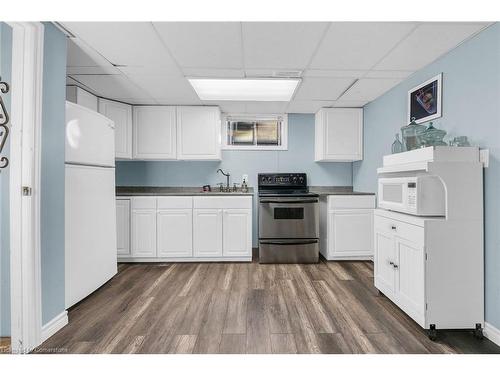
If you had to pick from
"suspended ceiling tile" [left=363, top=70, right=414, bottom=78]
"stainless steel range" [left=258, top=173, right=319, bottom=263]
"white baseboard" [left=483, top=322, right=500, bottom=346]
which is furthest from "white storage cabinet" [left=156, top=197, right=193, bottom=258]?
"white baseboard" [left=483, top=322, right=500, bottom=346]

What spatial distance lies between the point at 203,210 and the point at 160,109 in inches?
62.1

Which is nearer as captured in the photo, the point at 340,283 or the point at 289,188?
the point at 340,283

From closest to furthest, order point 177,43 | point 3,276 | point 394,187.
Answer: point 3,276
point 177,43
point 394,187

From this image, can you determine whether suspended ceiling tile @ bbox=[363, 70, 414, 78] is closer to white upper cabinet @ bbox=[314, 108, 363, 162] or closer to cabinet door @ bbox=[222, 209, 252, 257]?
white upper cabinet @ bbox=[314, 108, 363, 162]

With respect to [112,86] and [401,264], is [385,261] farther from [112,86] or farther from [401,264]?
[112,86]

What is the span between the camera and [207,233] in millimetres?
3504

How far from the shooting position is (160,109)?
3.78m

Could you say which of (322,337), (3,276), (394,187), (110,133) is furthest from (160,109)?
(322,337)

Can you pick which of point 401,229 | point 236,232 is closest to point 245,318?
point 401,229

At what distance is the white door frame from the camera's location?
5.35 feet

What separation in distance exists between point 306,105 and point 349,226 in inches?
69.3

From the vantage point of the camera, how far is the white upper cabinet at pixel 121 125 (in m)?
3.56

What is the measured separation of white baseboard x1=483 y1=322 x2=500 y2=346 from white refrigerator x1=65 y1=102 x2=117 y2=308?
3047 mm

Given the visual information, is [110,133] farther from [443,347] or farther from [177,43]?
[443,347]
